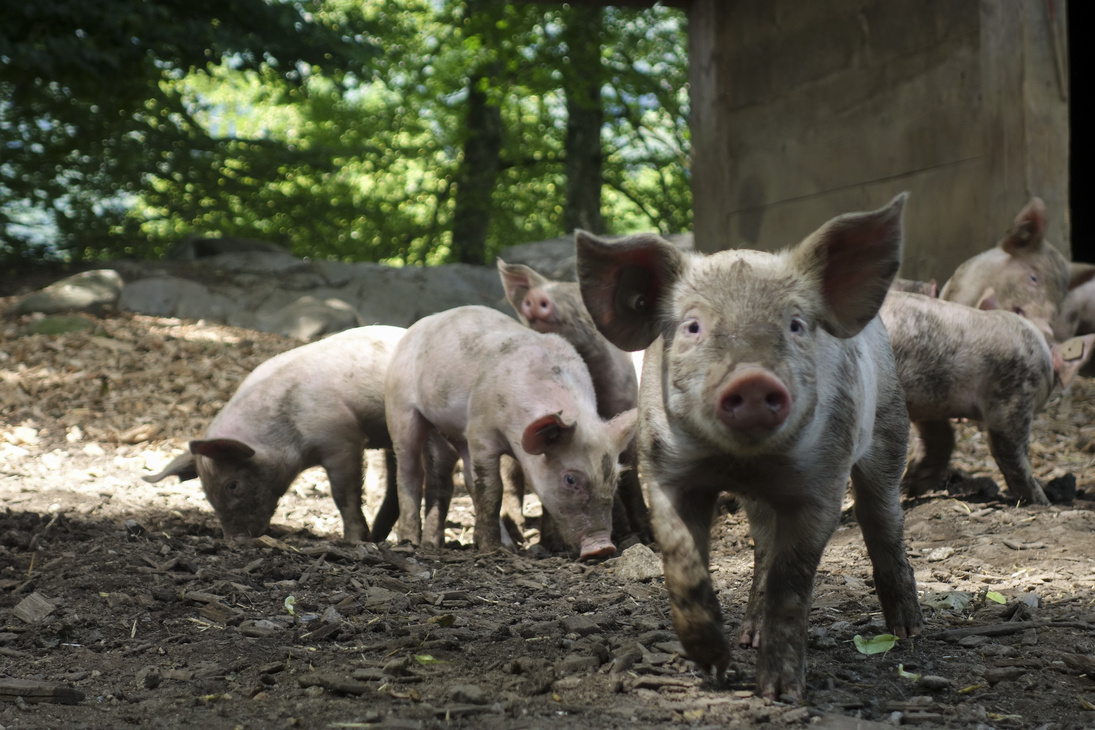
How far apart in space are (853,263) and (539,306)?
353 cm

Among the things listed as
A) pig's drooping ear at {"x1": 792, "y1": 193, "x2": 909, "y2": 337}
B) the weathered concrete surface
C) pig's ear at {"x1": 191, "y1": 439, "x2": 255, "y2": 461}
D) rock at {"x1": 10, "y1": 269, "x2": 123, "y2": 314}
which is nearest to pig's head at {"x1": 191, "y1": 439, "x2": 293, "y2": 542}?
pig's ear at {"x1": 191, "y1": 439, "x2": 255, "y2": 461}

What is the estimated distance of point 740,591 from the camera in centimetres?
A: 471

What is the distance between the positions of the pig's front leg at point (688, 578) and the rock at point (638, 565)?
1803mm

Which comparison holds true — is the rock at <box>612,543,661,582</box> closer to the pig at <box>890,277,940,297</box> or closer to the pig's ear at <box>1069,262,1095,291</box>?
the pig at <box>890,277,940,297</box>

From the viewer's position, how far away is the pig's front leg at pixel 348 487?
674cm

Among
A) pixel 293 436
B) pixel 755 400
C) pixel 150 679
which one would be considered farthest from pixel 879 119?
pixel 150 679

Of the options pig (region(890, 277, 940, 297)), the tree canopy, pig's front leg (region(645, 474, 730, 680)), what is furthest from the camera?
the tree canopy

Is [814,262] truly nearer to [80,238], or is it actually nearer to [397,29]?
[80,238]

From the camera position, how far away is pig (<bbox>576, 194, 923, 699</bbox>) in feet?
9.61

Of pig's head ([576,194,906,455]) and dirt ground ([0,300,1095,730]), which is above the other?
pig's head ([576,194,906,455])

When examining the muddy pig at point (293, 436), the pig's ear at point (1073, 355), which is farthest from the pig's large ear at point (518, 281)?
the pig's ear at point (1073, 355)

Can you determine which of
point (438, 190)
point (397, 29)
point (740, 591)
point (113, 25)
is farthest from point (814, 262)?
point (438, 190)

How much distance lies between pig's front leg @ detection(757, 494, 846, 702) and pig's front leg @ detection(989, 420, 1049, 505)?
3480mm

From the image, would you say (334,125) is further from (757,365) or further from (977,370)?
(757,365)
